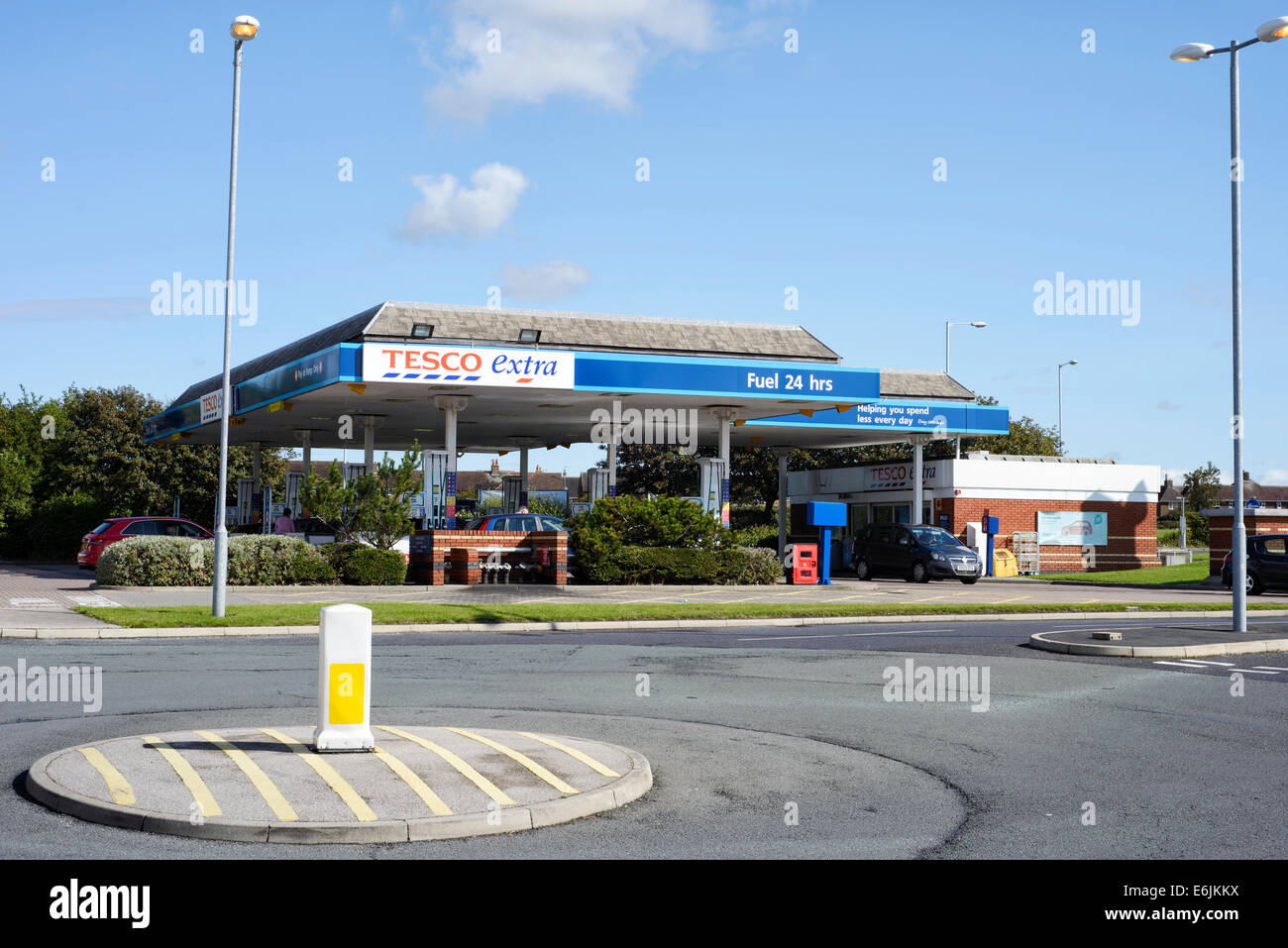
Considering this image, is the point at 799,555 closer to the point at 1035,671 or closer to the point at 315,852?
the point at 1035,671

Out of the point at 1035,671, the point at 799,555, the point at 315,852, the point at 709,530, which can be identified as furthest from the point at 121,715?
the point at 799,555

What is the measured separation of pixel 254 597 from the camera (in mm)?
23688

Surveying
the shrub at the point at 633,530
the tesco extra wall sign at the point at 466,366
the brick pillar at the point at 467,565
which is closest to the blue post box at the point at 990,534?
the shrub at the point at 633,530

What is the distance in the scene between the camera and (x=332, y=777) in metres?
7.48

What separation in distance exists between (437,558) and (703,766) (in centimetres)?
1994

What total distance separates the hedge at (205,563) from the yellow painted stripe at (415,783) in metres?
18.0

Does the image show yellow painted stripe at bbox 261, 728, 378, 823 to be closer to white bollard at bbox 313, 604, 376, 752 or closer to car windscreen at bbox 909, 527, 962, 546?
white bollard at bbox 313, 604, 376, 752

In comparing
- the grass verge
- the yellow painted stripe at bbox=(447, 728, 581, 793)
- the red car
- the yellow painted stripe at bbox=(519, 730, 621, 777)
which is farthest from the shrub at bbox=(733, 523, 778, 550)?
the yellow painted stripe at bbox=(447, 728, 581, 793)

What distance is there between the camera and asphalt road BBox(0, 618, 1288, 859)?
6562 millimetres

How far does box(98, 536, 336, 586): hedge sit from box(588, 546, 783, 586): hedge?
22.0 feet

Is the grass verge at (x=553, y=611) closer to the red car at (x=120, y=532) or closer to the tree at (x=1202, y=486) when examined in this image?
the red car at (x=120, y=532)

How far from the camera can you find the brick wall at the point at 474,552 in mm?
28000

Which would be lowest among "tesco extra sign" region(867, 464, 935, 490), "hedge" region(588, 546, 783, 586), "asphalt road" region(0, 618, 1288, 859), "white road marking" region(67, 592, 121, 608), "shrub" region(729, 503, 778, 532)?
"asphalt road" region(0, 618, 1288, 859)

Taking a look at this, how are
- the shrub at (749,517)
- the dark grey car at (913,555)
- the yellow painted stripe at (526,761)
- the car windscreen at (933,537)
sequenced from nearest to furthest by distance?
the yellow painted stripe at (526,761) < the dark grey car at (913,555) < the car windscreen at (933,537) < the shrub at (749,517)
